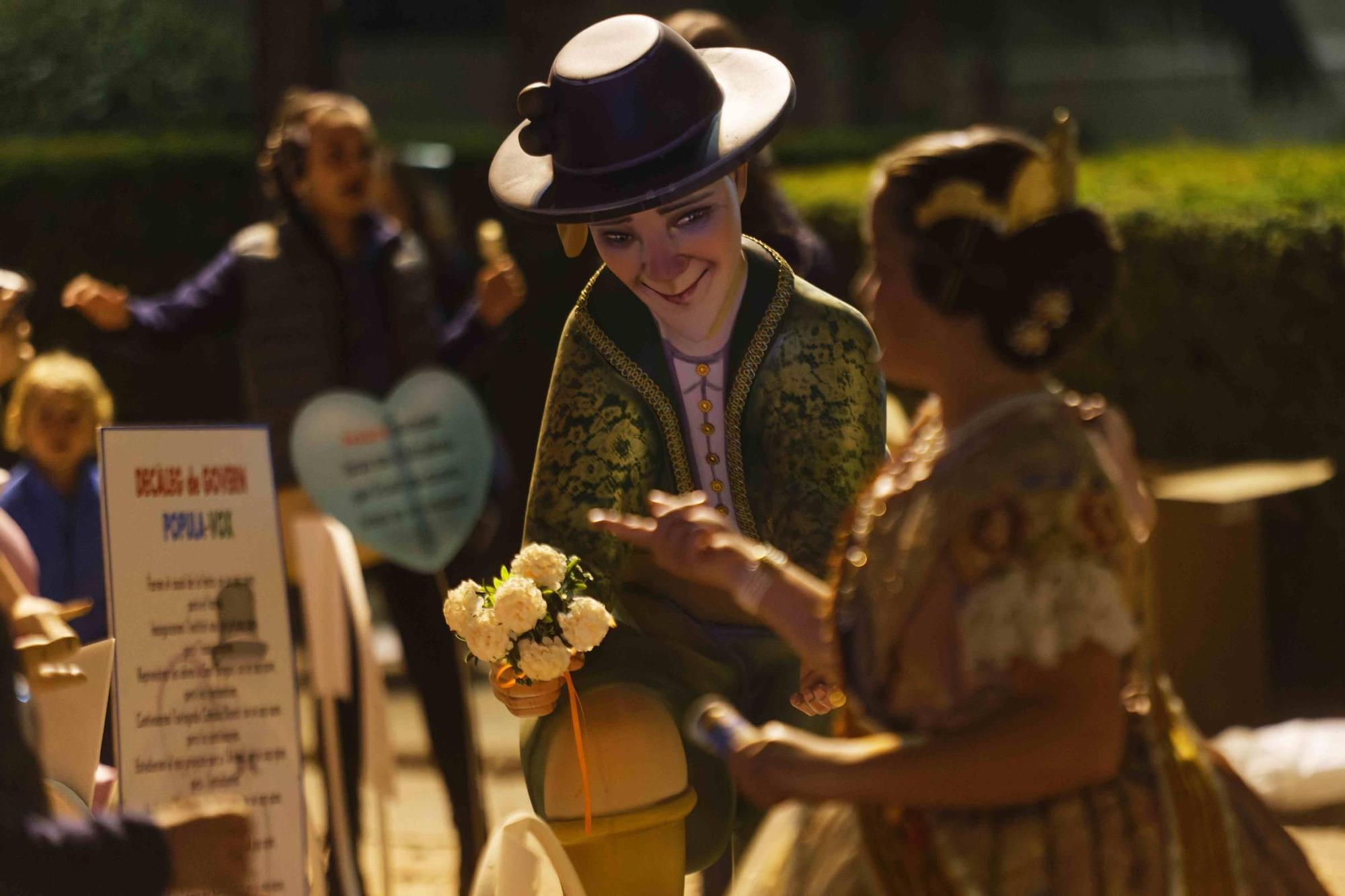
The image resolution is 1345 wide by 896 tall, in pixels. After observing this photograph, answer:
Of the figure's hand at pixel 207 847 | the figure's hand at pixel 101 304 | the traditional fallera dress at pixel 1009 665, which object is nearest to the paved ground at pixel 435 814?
the figure's hand at pixel 101 304

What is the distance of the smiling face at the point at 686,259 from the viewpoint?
332 centimetres

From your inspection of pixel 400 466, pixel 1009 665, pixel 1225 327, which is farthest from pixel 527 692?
pixel 1225 327

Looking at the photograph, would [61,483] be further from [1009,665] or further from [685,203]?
[1009,665]

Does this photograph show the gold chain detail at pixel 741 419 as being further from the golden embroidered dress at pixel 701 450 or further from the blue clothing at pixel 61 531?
the blue clothing at pixel 61 531

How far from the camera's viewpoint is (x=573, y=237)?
3482 millimetres

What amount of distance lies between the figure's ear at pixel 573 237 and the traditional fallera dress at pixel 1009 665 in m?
1.04

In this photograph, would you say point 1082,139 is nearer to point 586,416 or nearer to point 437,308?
point 437,308

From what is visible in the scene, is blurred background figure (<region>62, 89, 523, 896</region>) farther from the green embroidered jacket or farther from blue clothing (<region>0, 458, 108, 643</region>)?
the green embroidered jacket

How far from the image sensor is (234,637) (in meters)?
4.12

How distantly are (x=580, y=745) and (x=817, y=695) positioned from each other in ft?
1.32

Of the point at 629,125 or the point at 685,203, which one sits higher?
the point at 629,125

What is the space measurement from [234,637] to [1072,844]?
2.21 metres

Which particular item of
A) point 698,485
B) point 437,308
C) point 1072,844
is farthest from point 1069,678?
point 437,308

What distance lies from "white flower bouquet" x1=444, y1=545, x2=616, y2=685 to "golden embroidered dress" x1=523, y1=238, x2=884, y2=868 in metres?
0.12
